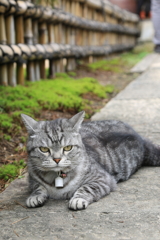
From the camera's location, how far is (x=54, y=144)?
2691 mm

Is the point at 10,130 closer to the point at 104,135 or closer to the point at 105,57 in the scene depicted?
the point at 104,135

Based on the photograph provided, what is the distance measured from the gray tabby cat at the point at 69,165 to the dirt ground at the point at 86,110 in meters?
0.55

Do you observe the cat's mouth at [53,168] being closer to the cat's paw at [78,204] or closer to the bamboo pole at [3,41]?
the cat's paw at [78,204]

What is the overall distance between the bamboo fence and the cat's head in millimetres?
2555

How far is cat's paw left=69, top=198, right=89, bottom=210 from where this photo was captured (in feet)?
8.38

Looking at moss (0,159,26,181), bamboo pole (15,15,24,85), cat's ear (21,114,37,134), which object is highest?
bamboo pole (15,15,24,85)

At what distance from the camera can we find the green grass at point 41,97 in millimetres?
4635

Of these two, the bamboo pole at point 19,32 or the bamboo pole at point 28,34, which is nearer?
the bamboo pole at point 19,32

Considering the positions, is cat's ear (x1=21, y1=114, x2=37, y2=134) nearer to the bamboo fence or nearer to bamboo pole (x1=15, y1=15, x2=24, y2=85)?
the bamboo fence

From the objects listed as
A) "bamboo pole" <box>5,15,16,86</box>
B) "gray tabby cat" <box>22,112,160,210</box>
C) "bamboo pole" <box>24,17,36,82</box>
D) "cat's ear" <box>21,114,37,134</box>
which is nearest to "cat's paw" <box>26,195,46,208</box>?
"gray tabby cat" <box>22,112,160,210</box>

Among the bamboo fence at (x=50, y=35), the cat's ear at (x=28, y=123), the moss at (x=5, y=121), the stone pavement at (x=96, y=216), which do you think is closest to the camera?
the stone pavement at (x=96, y=216)

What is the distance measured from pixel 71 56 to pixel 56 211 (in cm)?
562

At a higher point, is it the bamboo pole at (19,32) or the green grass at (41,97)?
the bamboo pole at (19,32)

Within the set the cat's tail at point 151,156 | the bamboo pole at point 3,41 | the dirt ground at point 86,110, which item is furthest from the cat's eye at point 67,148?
the bamboo pole at point 3,41
